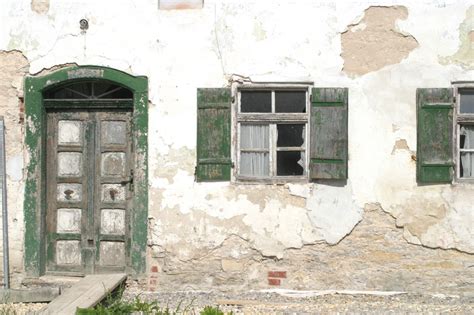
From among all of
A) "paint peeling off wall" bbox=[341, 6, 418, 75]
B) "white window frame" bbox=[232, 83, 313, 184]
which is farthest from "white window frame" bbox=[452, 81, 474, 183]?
"white window frame" bbox=[232, 83, 313, 184]

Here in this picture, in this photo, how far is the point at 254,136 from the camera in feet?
23.0

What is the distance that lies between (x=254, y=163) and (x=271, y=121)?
511 millimetres

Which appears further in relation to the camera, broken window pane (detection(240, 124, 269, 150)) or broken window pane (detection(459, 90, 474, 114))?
broken window pane (detection(240, 124, 269, 150))

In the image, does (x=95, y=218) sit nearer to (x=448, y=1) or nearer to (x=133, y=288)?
(x=133, y=288)

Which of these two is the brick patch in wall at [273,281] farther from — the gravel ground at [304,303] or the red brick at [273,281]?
the gravel ground at [304,303]

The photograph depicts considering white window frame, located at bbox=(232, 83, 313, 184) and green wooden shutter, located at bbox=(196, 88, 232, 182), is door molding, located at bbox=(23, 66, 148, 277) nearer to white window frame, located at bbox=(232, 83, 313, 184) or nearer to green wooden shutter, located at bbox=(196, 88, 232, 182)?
green wooden shutter, located at bbox=(196, 88, 232, 182)

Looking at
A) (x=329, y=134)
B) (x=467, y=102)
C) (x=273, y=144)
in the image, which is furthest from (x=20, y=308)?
(x=467, y=102)

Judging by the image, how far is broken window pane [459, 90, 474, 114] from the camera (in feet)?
22.5

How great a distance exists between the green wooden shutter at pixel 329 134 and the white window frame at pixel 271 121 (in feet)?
0.41

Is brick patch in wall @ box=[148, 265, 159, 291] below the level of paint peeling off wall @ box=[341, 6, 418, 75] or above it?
below

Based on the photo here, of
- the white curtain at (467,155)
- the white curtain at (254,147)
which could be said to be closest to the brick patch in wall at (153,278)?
the white curtain at (254,147)

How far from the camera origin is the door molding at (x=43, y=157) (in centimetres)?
694

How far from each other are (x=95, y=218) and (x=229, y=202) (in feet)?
5.30

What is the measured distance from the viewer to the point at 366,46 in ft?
22.4
